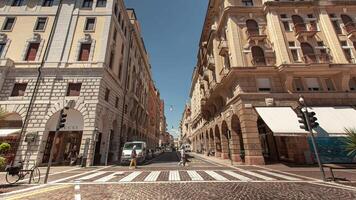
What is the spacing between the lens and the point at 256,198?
5887 mm

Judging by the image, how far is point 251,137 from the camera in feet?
50.5

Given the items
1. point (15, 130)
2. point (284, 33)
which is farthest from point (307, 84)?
point (15, 130)

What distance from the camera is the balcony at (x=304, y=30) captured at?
1769cm

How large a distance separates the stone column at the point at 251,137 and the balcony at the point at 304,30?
Answer: 10091mm

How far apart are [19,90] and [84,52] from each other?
25.4 ft

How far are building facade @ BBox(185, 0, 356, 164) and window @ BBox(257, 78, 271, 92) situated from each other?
0.15ft

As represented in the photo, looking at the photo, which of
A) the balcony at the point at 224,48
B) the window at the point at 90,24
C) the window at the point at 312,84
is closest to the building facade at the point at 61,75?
the window at the point at 90,24

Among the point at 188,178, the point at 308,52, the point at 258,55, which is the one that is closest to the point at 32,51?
the point at 188,178

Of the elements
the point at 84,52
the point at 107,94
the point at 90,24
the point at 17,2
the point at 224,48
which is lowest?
the point at 107,94

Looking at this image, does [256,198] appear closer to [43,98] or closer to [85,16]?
[43,98]

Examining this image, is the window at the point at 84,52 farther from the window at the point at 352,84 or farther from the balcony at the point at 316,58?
the window at the point at 352,84

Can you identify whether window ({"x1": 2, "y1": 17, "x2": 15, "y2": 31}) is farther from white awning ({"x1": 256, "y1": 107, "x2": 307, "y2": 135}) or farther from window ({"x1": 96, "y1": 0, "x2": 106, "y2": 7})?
white awning ({"x1": 256, "y1": 107, "x2": 307, "y2": 135})

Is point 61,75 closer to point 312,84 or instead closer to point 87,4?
point 87,4

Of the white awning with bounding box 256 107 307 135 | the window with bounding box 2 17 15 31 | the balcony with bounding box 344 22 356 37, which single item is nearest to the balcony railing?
the balcony with bounding box 344 22 356 37
